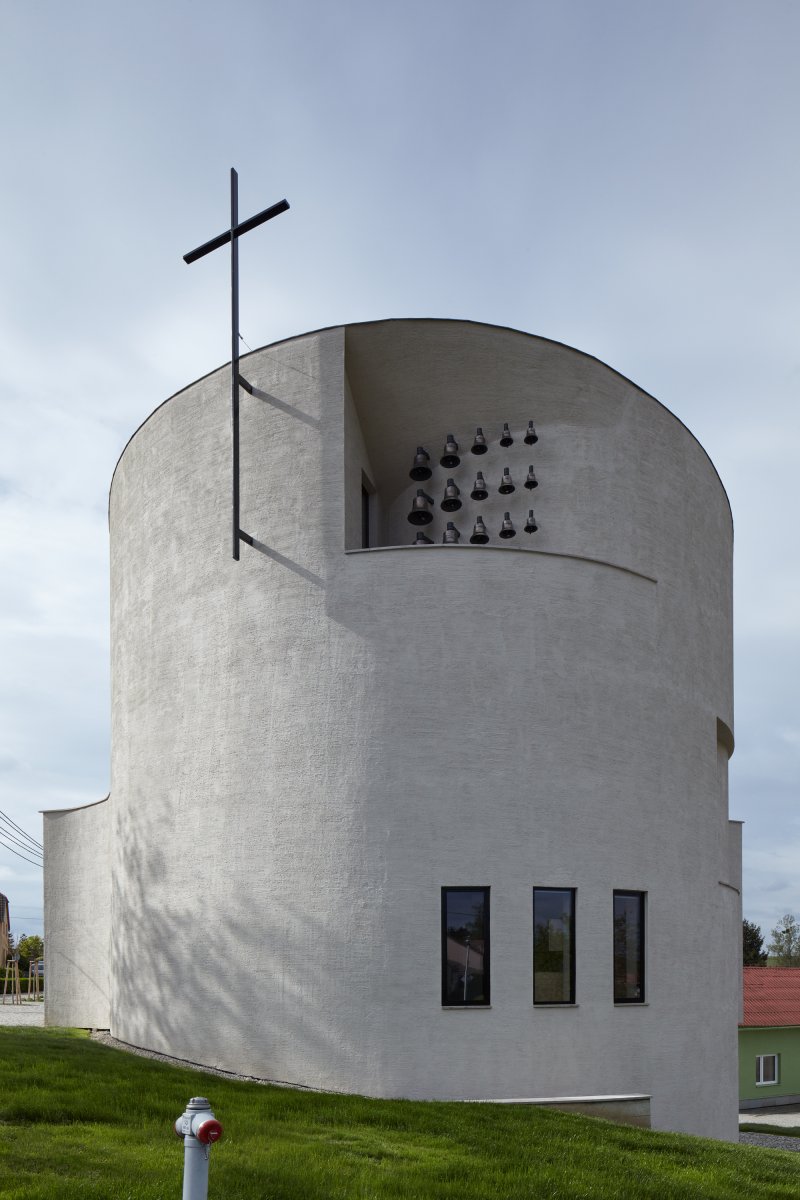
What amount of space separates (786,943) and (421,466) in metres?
94.8

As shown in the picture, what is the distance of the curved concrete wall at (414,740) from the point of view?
523 inches

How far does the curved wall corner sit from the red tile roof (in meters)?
21.7

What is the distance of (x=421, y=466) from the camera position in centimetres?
1633

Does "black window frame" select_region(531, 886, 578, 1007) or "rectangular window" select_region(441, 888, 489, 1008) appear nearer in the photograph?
"rectangular window" select_region(441, 888, 489, 1008)

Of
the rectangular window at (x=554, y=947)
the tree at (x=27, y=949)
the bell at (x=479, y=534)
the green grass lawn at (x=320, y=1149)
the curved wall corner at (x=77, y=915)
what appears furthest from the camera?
the tree at (x=27, y=949)

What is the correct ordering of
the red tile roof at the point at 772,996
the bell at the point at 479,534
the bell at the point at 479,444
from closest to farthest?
the bell at the point at 479,534 → the bell at the point at 479,444 → the red tile roof at the point at 772,996

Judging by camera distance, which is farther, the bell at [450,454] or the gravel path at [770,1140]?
the gravel path at [770,1140]

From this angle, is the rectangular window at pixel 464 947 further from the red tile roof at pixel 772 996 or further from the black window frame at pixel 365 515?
the red tile roof at pixel 772 996

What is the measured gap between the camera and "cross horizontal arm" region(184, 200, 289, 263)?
14.7 metres

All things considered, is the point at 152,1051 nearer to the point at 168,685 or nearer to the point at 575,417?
the point at 168,685

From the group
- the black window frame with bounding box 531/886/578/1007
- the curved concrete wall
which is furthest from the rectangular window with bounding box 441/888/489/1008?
the black window frame with bounding box 531/886/578/1007

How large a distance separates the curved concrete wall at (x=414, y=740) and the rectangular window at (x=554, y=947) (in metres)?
0.17

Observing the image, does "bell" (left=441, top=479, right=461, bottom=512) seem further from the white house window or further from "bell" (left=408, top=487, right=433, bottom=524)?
the white house window

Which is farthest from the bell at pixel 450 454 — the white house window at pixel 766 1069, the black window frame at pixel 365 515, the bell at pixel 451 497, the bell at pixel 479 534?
the white house window at pixel 766 1069
